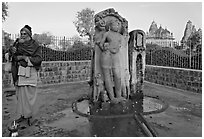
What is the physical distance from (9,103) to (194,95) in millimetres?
6397

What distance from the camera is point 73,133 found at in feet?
11.6

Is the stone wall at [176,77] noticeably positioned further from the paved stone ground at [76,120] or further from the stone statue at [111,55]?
the stone statue at [111,55]

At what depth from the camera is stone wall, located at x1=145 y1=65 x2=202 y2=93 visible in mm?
7604

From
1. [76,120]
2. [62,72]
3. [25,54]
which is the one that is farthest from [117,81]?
[62,72]

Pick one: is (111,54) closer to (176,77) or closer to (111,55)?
(111,55)

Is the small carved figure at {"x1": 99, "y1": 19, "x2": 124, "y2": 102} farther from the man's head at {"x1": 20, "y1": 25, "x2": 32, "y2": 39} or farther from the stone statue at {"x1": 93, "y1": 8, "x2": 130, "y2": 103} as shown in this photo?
the man's head at {"x1": 20, "y1": 25, "x2": 32, "y2": 39}

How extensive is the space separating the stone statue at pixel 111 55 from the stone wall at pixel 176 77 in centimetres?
370

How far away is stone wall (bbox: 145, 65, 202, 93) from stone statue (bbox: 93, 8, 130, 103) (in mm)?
3702

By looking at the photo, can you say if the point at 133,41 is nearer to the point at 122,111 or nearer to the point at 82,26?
the point at 122,111

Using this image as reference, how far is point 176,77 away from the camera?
8.66 m

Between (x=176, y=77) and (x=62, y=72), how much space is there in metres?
5.71

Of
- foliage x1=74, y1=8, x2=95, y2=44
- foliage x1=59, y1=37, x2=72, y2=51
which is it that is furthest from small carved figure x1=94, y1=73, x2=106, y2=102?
foliage x1=74, y1=8, x2=95, y2=44

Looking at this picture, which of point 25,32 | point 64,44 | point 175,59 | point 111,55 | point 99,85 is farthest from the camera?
point 64,44

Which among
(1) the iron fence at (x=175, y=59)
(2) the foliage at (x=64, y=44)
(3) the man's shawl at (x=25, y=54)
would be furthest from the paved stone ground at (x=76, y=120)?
(2) the foliage at (x=64, y=44)
